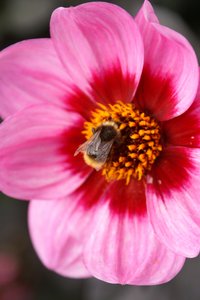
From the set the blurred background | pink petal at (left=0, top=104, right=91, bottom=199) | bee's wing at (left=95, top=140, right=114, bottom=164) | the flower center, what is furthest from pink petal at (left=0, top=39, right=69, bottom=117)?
the blurred background

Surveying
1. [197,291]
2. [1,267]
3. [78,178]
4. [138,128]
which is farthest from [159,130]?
[1,267]

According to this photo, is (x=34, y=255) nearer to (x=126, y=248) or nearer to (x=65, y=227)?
(x=65, y=227)

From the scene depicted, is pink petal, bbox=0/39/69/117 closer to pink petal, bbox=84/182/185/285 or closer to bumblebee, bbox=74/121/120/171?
bumblebee, bbox=74/121/120/171

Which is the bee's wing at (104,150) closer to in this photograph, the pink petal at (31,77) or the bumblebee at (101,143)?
the bumblebee at (101,143)

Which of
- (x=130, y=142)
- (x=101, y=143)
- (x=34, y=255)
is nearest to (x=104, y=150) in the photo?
(x=101, y=143)

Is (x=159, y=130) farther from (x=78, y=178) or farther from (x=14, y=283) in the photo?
(x=14, y=283)
